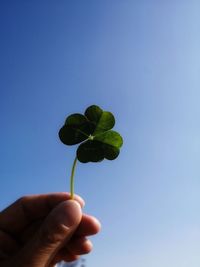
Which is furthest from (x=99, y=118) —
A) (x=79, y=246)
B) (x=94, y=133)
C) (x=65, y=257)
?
(x=65, y=257)

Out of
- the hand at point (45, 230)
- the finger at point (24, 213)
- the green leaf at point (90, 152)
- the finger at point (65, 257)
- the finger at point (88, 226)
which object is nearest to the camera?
the green leaf at point (90, 152)

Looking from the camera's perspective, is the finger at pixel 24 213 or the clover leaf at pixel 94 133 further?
the finger at pixel 24 213

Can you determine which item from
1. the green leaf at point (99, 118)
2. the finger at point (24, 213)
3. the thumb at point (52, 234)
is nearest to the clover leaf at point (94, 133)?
the green leaf at point (99, 118)

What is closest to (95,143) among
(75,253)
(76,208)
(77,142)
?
(77,142)

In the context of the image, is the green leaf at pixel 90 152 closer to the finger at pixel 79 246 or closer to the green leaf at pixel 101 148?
the green leaf at pixel 101 148

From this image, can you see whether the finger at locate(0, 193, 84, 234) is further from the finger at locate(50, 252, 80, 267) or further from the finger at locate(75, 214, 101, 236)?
the finger at locate(75, 214, 101, 236)

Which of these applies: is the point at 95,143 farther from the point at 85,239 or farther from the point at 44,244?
the point at 85,239
